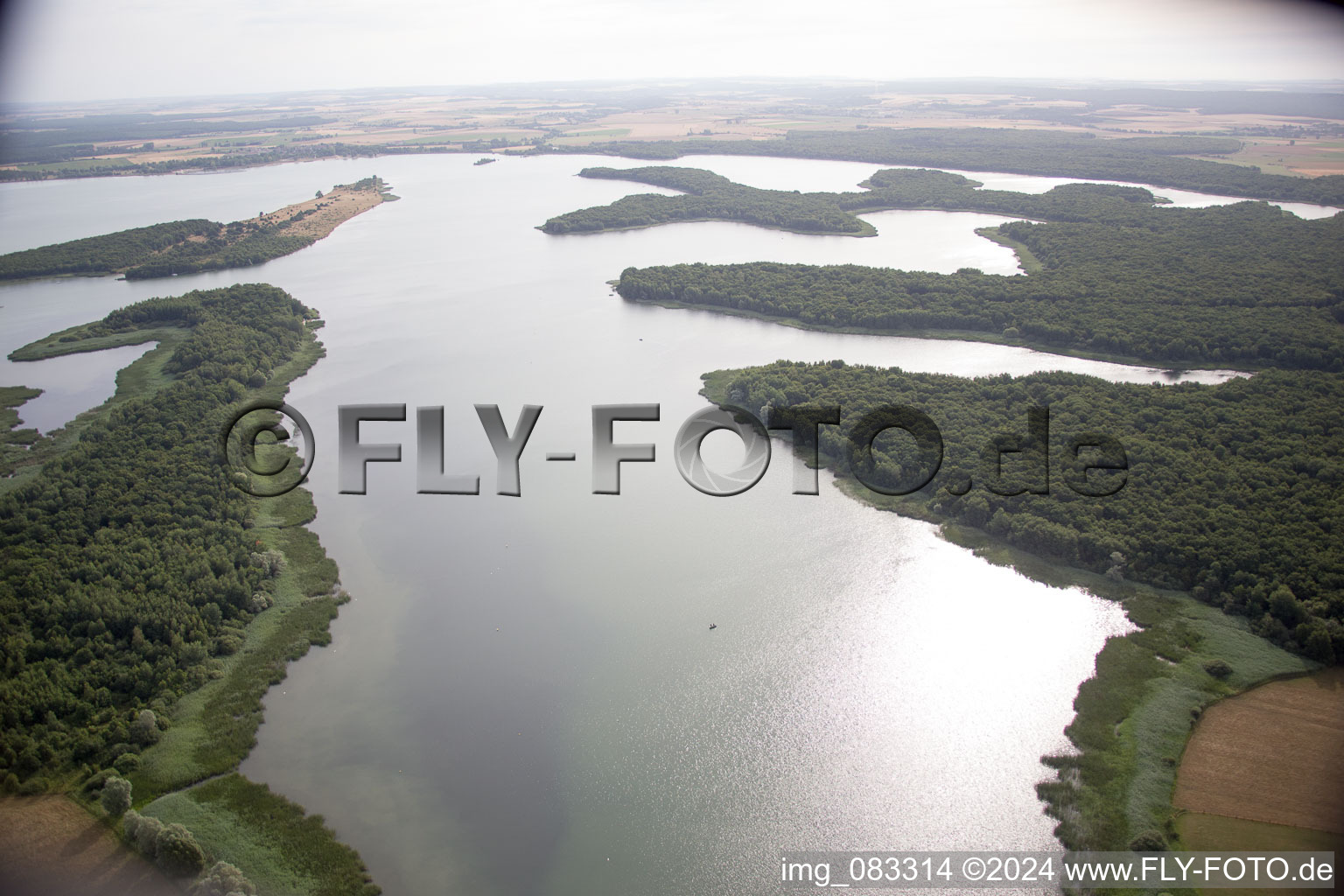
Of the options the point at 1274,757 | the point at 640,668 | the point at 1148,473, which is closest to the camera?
the point at 1274,757

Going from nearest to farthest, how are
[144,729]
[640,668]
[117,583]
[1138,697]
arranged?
[144,729] < [1138,697] < [640,668] < [117,583]

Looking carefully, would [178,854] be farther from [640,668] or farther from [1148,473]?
[1148,473]

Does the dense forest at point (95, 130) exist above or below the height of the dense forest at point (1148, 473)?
above

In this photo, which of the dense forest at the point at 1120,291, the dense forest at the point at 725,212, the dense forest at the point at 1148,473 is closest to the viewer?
the dense forest at the point at 1148,473

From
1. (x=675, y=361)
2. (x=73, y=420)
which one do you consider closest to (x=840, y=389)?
(x=675, y=361)

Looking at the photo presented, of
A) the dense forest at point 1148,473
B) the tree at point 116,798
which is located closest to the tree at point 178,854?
the tree at point 116,798

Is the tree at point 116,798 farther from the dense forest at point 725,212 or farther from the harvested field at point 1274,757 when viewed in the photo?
the dense forest at point 725,212

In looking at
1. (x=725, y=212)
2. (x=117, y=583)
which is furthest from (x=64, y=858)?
(x=725, y=212)

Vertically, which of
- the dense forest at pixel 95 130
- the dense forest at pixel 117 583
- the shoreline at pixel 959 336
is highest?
the dense forest at pixel 95 130
